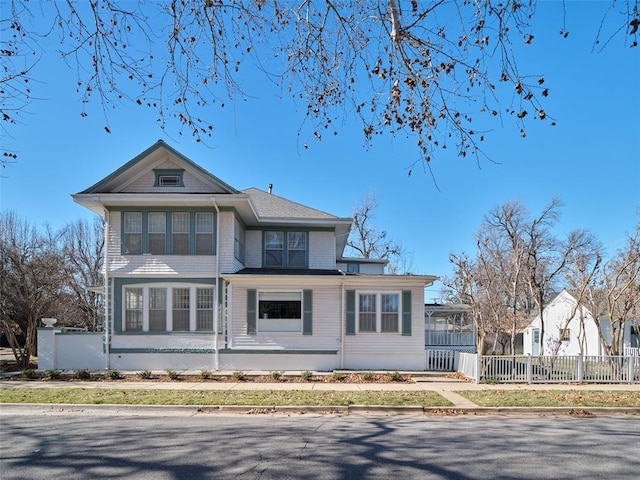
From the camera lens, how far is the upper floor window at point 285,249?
2080 centimetres

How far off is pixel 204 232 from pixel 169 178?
2559 mm

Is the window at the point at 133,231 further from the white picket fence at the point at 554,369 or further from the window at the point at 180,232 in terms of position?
the white picket fence at the point at 554,369

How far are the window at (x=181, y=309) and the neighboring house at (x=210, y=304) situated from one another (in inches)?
1.4

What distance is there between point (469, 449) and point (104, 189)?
52.3 ft

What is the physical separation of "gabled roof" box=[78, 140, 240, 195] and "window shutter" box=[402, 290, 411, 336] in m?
7.19

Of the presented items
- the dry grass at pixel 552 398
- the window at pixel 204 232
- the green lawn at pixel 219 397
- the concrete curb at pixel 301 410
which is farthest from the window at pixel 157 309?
the dry grass at pixel 552 398

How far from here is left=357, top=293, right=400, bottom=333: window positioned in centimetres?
1834

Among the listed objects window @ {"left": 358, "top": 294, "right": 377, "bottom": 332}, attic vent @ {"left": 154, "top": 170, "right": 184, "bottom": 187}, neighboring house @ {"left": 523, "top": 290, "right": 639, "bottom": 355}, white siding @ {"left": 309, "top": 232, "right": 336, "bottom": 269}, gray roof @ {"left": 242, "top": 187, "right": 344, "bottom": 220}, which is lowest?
neighboring house @ {"left": 523, "top": 290, "right": 639, "bottom": 355}

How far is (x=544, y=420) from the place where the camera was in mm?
10375

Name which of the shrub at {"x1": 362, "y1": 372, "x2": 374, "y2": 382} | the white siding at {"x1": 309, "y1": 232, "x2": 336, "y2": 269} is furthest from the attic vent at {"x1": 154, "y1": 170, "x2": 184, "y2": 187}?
the shrub at {"x1": 362, "y1": 372, "x2": 374, "y2": 382}

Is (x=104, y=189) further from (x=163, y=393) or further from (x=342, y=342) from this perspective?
(x=342, y=342)

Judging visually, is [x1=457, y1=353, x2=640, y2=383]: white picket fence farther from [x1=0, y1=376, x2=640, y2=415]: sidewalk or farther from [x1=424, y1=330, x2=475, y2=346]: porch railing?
[x1=424, y1=330, x2=475, y2=346]: porch railing

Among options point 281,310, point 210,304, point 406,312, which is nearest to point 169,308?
point 210,304

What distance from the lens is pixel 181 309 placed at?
18.4 m
